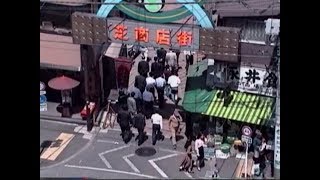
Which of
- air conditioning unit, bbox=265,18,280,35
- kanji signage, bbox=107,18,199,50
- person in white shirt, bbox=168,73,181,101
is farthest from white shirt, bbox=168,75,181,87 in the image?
air conditioning unit, bbox=265,18,280,35

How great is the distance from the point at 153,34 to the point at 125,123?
3.47 meters

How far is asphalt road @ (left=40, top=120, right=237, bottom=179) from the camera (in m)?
21.6

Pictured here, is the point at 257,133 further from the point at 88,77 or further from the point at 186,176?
the point at 88,77

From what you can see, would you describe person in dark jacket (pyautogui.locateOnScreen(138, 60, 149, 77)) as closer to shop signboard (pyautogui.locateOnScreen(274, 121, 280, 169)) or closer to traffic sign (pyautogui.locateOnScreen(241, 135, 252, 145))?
traffic sign (pyautogui.locateOnScreen(241, 135, 252, 145))

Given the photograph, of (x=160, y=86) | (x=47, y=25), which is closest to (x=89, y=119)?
(x=160, y=86)

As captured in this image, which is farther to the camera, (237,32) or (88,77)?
(88,77)

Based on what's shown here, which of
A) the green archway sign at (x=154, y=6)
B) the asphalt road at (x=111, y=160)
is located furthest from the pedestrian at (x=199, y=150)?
the green archway sign at (x=154, y=6)

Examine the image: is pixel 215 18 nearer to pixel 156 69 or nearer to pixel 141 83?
pixel 141 83

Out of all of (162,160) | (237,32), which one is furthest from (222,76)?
(162,160)

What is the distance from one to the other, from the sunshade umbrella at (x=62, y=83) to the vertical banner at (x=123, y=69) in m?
1.73

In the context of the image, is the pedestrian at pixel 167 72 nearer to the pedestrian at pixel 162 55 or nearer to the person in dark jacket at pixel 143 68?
the pedestrian at pixel 162 55

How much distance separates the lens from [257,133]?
869 inches

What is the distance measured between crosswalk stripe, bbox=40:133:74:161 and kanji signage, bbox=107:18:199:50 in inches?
163

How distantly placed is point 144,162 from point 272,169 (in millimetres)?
4511
